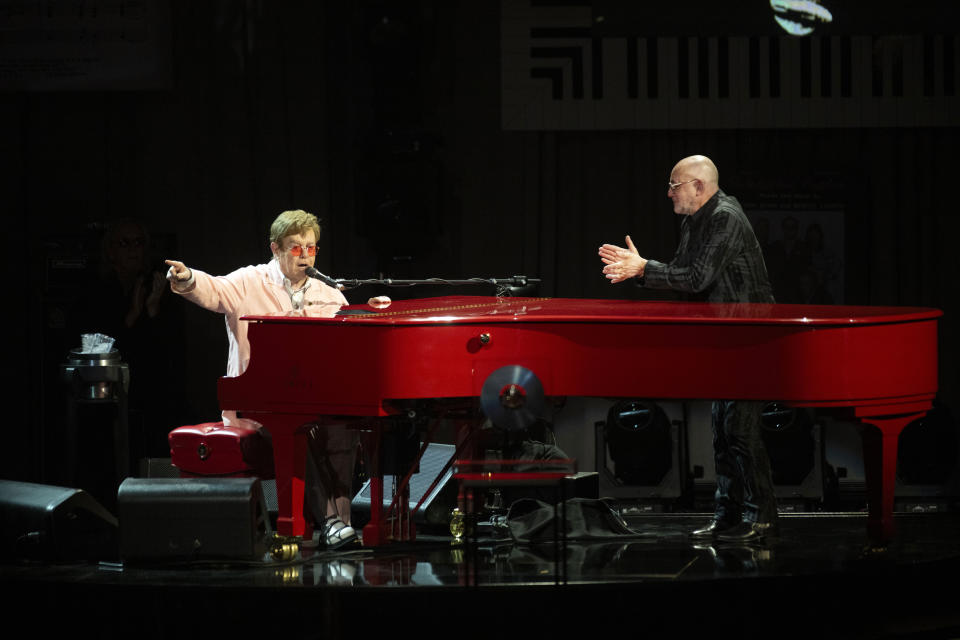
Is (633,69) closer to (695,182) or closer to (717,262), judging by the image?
(695,182)

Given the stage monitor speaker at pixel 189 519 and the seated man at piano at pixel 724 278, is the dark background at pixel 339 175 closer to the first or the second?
the seated man at piano at pixel 724 278

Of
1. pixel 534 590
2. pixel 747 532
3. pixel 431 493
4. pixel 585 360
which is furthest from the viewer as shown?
pixel 431 493

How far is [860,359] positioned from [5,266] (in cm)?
533

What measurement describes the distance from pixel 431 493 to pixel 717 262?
1.57 m

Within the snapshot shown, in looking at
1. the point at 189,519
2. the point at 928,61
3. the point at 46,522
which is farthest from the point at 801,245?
the point at 46,522

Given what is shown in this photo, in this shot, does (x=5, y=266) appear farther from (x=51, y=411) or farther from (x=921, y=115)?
(x=921, y=115)

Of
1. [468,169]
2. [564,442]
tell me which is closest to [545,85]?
[468,169]

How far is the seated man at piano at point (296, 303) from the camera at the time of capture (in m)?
4.79

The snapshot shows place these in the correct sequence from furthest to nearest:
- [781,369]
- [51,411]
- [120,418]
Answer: [51,411]
[120,418]
[781,369]

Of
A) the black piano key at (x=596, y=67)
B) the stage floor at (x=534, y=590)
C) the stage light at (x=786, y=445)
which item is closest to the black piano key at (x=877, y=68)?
the black piano key at (x=596, y=67)

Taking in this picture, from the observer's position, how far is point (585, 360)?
14.4 feet

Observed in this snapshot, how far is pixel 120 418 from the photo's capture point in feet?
17.4

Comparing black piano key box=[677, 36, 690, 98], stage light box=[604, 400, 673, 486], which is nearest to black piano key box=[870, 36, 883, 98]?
black piano key box=[677, 36, 690, 98]

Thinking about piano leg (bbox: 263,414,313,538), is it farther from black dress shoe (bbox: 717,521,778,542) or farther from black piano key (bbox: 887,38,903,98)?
black piano key (bbox: 887,38,903,98)
